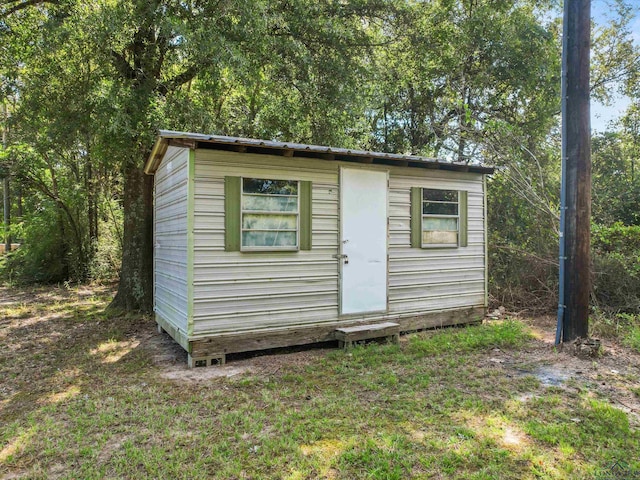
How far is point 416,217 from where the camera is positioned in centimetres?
632

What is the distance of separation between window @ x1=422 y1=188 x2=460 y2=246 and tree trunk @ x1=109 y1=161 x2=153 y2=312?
497 cm

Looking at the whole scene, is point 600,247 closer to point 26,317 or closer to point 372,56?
point 372,56

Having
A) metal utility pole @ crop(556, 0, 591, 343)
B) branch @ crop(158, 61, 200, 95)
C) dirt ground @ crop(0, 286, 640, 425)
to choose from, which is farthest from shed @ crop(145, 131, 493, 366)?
branch @ crop(158, 61, 200, 95)

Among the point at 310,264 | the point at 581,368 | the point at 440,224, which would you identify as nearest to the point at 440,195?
the point at 440,224

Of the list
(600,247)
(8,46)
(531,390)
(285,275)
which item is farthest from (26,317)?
(600,247)

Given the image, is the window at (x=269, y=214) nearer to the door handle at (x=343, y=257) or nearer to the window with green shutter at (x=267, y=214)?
the window with green shutter at (x=267, y=214)

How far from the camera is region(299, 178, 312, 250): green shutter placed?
536cm

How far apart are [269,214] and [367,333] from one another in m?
2.04

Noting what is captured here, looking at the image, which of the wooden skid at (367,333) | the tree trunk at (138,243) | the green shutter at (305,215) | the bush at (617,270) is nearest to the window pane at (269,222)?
the green shutter at (305,215)

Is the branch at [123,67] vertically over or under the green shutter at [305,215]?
over

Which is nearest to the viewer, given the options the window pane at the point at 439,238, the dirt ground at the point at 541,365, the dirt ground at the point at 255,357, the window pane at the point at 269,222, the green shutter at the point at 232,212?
the dirt ground at the point at 541,365

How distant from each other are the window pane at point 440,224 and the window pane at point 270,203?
226 centimetres

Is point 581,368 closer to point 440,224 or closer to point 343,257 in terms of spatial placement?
point 440,224

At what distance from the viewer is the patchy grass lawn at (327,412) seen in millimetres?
2709
